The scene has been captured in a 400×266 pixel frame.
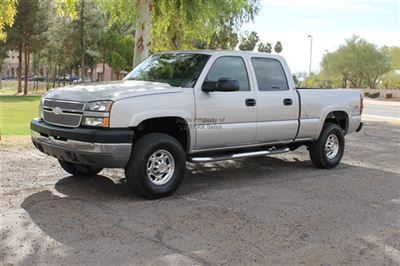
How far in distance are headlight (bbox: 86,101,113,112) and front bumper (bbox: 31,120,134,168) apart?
0.81ft

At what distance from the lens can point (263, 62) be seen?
26.7 ft

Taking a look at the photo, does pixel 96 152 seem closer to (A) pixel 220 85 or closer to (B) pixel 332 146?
(A) pixel 220 85

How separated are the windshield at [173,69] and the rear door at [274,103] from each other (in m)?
1.07

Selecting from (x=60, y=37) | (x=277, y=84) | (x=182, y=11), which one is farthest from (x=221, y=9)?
(x=60, y=37)

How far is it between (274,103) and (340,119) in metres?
2.38

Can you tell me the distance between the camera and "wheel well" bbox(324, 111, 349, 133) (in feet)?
30.9

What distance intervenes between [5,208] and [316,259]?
3.65 metres

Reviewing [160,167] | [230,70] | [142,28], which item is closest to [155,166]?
[160,167]

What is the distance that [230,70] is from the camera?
7566 mm

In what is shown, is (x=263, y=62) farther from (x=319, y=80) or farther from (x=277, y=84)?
(x=319, y=80)

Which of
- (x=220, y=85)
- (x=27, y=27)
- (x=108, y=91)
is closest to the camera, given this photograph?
(x=108, y=91)

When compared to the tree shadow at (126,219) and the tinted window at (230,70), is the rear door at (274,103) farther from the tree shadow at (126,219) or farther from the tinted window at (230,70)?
the tree shadow at (126,219)

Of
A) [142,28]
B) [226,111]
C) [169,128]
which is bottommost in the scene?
[169,128]

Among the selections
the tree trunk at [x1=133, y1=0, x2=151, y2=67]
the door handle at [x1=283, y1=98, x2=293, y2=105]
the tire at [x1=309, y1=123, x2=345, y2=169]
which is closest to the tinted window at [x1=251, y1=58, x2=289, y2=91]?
the door handle at [x1=283, y1=98, x2=293, y2=105]
